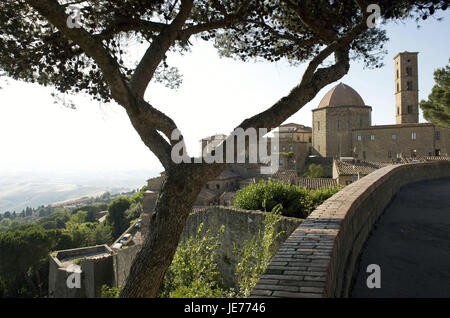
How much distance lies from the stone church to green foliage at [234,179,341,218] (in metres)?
32.9

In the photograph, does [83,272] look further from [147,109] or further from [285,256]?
[285,256]

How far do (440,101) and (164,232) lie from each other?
57.1 feet

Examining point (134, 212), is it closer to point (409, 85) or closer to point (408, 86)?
point (408, 86)

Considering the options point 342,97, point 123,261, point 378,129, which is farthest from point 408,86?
point 123,261

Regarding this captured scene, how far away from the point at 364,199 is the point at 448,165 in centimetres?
970

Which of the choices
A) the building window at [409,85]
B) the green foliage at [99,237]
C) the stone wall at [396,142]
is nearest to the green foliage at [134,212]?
the green foliage at [99,237]

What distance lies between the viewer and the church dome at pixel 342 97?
43500mm

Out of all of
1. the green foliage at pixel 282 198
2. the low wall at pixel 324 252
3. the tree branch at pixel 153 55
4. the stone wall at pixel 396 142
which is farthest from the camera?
the stone wall at pixel 396 142

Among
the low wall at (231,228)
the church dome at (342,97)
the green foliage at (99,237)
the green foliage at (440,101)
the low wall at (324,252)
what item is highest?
the church dome at (342,97)

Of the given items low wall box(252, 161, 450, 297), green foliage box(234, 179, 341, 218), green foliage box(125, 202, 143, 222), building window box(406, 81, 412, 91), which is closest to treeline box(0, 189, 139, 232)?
green foliage box(125, 202, 143, 222)

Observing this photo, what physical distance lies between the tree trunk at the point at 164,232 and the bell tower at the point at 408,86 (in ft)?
151

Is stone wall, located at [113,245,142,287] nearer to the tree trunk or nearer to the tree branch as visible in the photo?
the tree trunk

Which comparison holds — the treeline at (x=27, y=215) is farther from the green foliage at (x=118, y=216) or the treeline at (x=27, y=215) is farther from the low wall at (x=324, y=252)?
the low wall at (x=324, y=252)

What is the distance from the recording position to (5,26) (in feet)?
15.7
